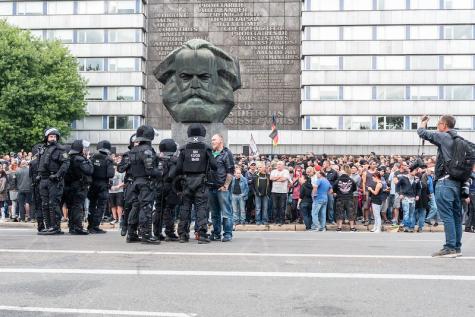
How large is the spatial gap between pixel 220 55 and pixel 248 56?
96.9ft

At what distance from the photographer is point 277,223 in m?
17.8

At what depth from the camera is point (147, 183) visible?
1083cm

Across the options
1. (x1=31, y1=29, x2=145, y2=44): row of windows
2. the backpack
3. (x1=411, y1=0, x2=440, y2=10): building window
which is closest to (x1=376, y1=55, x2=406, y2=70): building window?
(x1=411, y1=0, x2=440, y2=10): building window

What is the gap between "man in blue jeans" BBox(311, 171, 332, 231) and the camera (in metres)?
16.6

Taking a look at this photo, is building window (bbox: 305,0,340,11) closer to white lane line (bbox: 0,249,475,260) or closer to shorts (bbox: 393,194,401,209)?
shorts (bbox: 393,194,401,209)

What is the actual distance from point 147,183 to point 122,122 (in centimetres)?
4232

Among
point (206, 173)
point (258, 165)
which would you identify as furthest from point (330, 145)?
point (206, 173)

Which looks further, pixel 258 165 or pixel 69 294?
pixel 258 165

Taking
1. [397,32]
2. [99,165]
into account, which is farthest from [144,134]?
[397,32]

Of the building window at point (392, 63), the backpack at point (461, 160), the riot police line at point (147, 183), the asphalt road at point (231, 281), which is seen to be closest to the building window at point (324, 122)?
the building window at point (392, 63)

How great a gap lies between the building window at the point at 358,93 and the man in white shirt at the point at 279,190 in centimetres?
3440

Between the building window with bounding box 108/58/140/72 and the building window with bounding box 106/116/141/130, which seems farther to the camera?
the building window with bounding box 106/116/141/130

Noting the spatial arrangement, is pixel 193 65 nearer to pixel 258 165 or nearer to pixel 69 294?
pixel 258 165

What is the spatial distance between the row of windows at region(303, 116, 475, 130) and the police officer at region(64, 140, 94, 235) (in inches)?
1526
